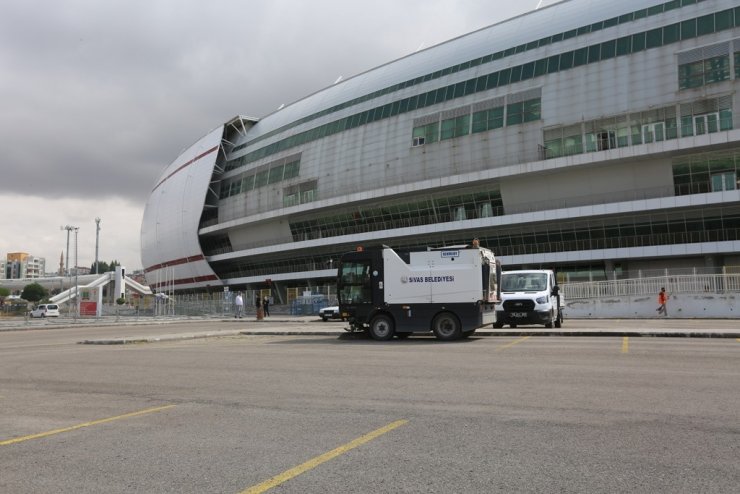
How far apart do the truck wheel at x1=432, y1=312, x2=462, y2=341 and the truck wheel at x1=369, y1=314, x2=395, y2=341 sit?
53.8 inches

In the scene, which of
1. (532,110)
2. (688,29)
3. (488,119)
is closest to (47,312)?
(488,119)

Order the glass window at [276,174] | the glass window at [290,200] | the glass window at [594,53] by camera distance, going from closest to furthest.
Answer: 1. the glass window at [594,53]
2. the glass window at [290,200]
3. the glass window at [276,174]

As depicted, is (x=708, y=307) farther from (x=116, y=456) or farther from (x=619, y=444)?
(x=116, y=456)

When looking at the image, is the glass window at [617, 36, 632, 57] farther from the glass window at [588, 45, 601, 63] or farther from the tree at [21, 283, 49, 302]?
the tree at [21, 283, 49, 302]

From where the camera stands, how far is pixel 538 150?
4547cm

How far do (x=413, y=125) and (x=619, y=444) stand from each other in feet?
163

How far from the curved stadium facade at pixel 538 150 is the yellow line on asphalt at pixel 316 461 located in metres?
40.7

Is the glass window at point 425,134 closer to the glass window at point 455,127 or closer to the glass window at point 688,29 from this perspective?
the glass window at point 455,127

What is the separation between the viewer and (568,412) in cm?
636

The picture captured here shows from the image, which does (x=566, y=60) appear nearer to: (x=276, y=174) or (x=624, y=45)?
(x=624, y=45)

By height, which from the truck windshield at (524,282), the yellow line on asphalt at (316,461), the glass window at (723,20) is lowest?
the yellow line on asphalt at (316,461)

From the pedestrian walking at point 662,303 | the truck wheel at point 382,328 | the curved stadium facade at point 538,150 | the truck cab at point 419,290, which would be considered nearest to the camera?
the truck cab at point 419,290

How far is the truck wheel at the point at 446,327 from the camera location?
54.6ft

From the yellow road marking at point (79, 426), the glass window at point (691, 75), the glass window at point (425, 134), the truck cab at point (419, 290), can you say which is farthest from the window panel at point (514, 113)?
the yellow road marking at point (79, 426)
